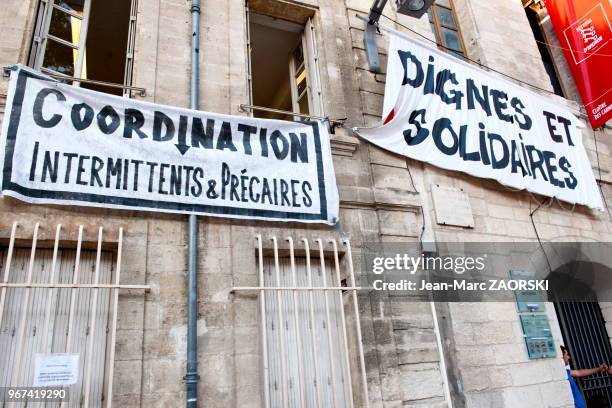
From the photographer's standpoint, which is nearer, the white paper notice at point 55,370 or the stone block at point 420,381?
the white paper notice at point 55,370

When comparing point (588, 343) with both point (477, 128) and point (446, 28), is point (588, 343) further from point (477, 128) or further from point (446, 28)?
point (446, 28)

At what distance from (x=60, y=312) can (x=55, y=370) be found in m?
0.46

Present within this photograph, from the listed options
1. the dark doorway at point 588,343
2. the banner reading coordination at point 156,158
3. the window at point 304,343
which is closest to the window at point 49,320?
the banner reading coordination at point 156,158

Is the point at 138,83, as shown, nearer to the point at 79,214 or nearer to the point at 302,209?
the point at 79,214

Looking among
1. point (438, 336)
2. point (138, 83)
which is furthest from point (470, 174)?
point (138, 83)

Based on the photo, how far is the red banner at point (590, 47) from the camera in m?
7.27

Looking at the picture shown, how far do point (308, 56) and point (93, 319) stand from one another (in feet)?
13.9

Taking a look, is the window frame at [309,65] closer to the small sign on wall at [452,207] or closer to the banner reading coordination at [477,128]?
the banner reading coordination at [477,128]

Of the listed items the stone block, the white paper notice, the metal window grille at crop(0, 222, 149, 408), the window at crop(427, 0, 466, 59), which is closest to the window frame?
the window at crop(427, 0, 466, 59)

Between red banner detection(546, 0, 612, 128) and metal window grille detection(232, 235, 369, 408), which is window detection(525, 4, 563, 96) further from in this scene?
metal window grille detection(232, 235, 369, 408)

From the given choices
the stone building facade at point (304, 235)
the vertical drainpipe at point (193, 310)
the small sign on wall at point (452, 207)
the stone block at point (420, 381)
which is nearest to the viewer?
the vertical drainpipe at point (193, 310)

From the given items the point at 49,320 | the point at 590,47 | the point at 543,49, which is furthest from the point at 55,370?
the point at 543,49

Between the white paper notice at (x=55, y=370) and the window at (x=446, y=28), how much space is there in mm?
6790

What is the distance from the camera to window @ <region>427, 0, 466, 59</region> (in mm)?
7570
